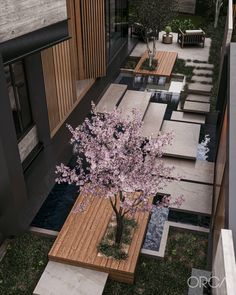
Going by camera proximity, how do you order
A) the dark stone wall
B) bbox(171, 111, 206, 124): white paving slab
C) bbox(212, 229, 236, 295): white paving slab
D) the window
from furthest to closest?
1. bbox(171, 111, 206, 124): white paving slab
2. the window
3. the dark stone wall
4. bbox(212, 229, 236, 295): white paving slab

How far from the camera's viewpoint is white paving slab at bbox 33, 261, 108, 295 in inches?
293

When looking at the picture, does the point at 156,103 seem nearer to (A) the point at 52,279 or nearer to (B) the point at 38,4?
(B) the point at 38,4

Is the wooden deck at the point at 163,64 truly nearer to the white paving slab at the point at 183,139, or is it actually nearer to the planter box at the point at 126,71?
the planter box at the point at 126,71

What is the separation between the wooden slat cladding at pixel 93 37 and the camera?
13516mm

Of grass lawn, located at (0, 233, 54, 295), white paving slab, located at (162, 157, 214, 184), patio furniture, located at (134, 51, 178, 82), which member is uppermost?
patio furniture, located at (134, 51, 178, 82)

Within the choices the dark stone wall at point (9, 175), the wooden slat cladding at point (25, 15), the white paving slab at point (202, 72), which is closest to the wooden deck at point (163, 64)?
the white paving slab at point (202, 72)

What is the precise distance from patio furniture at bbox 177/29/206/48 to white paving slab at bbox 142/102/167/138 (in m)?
7.53

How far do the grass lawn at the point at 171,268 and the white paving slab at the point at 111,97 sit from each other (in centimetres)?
644

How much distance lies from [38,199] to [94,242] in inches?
86.7

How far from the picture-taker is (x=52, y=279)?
25.2 feet

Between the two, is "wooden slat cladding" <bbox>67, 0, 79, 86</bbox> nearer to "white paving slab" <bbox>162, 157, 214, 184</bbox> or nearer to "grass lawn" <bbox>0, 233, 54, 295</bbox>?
"white paving slab" <bbox>162, 157, 214, 184</bbox>

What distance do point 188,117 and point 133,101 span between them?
90.8 inches

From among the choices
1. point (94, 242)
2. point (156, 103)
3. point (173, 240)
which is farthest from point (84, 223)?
point (156, 103)

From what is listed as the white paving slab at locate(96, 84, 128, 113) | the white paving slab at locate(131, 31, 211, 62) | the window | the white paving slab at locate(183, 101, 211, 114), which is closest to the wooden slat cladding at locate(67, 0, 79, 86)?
the white paving slab at locate(96, 84, 128, 113)
